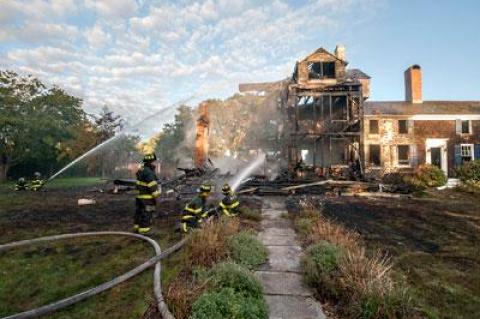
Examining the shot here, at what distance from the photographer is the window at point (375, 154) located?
87.7ft

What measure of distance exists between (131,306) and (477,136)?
107 feet

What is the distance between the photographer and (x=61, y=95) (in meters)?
33.4

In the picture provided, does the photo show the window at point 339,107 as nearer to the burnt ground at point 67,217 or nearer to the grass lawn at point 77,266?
the burnt ground at point 67,217

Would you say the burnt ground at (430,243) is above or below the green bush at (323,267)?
below

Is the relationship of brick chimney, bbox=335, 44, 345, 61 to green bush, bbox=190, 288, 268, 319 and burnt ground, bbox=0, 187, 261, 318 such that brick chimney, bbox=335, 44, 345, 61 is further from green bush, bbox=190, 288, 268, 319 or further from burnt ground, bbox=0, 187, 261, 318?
green bush, bbox=190, 288, 268, 319

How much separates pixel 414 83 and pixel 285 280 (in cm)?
3081

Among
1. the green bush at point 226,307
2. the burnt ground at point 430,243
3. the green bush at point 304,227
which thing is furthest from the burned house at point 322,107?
the green bush at point 226,307

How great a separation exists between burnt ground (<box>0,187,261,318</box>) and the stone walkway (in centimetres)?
165

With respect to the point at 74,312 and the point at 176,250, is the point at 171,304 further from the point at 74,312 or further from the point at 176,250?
the point at 176,250

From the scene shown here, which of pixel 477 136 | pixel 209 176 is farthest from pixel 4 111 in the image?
pixel 477 136

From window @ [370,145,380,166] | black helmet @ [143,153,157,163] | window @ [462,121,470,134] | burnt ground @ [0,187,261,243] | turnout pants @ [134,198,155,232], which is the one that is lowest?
burnt ground @ [0,187,261,243]

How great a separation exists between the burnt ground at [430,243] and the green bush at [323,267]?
3.62 ft

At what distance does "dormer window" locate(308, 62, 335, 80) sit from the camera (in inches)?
916

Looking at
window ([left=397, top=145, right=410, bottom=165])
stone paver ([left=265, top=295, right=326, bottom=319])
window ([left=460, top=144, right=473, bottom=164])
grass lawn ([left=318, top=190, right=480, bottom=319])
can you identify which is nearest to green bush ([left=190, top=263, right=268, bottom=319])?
stone paver ([left=265, top=295, right=326, bottom=319])
